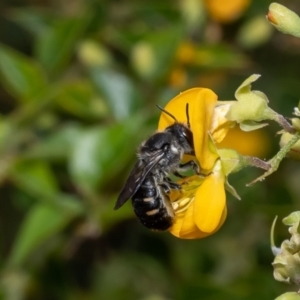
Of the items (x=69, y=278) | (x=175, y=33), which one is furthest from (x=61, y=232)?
(x=175, y=33)

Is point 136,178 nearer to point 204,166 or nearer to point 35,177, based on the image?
point 204,166

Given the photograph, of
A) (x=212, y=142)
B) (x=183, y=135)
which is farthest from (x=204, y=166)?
(x=183, y=135)

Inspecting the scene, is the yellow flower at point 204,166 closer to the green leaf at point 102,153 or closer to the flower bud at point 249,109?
the flower bud at point 249,109

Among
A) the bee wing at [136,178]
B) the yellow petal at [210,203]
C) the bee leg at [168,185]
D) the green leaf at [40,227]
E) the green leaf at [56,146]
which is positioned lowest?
the green leaf at [40,227]

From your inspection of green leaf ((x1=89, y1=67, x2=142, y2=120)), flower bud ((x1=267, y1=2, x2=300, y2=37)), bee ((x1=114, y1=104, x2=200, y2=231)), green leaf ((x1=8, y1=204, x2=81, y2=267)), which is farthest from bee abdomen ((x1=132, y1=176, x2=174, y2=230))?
green leaf ((x1=89, y1=67, x2=142, y2=120))

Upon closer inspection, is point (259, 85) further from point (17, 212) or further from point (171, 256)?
point (17, 212)

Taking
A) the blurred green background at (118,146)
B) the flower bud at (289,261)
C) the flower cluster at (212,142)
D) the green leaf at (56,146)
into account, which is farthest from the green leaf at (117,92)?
the flower bud at (289,261)

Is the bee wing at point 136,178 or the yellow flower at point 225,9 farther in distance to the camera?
the yellow flower at point 225,9
